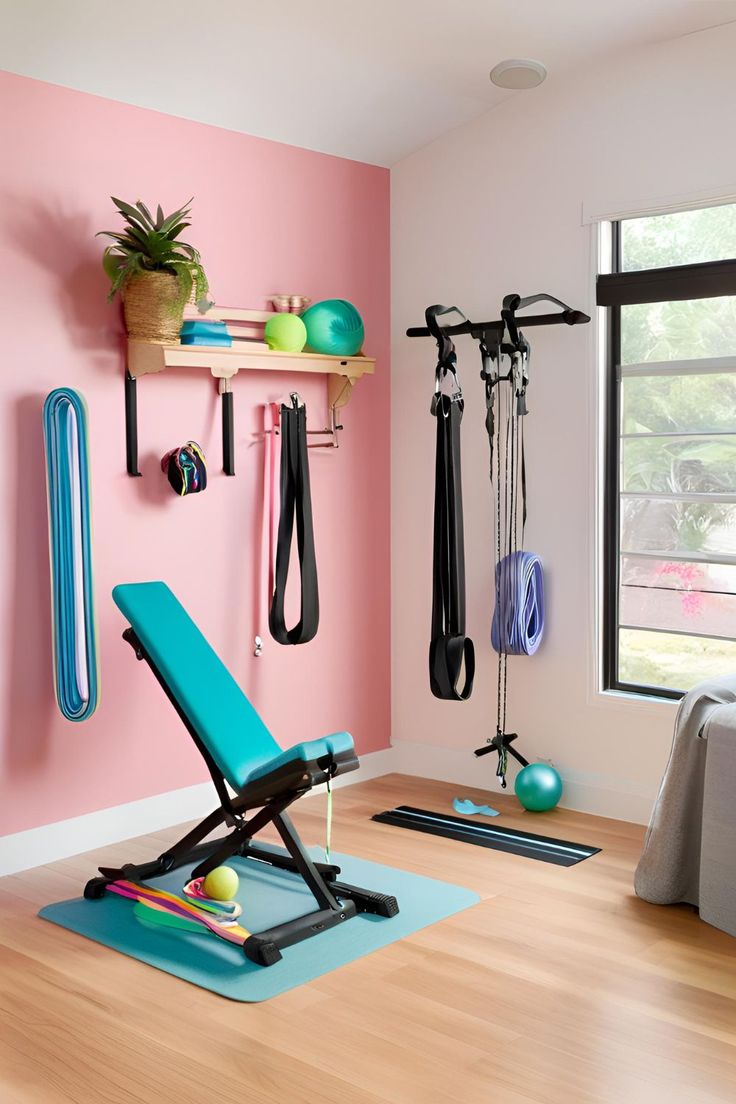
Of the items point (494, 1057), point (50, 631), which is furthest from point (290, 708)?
point (494, 1057)

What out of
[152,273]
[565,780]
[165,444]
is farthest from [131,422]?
[565,780]

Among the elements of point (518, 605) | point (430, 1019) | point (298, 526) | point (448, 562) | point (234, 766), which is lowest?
point (430, 1019)

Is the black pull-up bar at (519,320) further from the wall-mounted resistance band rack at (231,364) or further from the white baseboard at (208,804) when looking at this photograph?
the white baseboard at (208,804)

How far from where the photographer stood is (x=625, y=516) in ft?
14.5

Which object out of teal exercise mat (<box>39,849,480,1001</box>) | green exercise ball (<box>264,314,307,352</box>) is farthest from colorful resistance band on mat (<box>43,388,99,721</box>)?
green exercise ball (<box>264,314,307,352</box>)

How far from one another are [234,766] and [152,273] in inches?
64.9

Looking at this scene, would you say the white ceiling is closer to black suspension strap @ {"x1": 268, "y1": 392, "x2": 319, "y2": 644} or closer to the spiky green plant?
the spiky green plant

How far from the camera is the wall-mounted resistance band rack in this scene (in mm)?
4000

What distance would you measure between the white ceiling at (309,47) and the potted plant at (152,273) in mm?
474

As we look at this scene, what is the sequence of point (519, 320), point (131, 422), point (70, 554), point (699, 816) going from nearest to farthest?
point (699, 816), point (70, 554), point (131, 422), point (519, 320)

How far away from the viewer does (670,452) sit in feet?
14.0

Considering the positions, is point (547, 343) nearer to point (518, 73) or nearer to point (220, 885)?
point (518, 73)

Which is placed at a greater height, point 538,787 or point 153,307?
point 153,307

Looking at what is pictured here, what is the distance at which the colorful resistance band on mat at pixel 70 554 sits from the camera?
3719 millimetres
